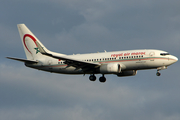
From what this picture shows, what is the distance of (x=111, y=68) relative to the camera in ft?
177

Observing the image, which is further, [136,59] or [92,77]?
[92,77]

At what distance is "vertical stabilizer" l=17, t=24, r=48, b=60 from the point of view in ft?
208

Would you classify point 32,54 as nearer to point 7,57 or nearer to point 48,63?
point 48,63

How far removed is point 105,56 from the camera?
56594mm

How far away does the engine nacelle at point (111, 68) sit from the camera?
177 feet

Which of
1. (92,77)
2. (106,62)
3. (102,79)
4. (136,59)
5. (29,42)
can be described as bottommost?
(102,79)

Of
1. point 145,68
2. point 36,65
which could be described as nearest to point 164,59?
point 145,68

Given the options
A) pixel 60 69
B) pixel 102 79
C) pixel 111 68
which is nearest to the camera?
pixel 111 68

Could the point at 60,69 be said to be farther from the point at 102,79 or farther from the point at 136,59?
the point at 136,59

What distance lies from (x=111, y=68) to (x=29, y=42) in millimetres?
20401

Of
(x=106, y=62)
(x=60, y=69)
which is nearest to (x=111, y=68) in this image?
(x=106, y=62)

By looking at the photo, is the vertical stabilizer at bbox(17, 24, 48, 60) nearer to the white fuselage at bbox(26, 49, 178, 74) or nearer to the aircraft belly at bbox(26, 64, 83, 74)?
the aircraft belly at bbox(26, 64, 83, 74)

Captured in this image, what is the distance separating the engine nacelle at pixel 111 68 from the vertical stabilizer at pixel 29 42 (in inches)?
582

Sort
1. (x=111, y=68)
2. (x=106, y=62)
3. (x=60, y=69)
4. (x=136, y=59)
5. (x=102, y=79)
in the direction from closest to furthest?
(x=111, y=68), (x=136, y=59), (x=106, y=62), (x=60, y=69), (x=102, y=79)
